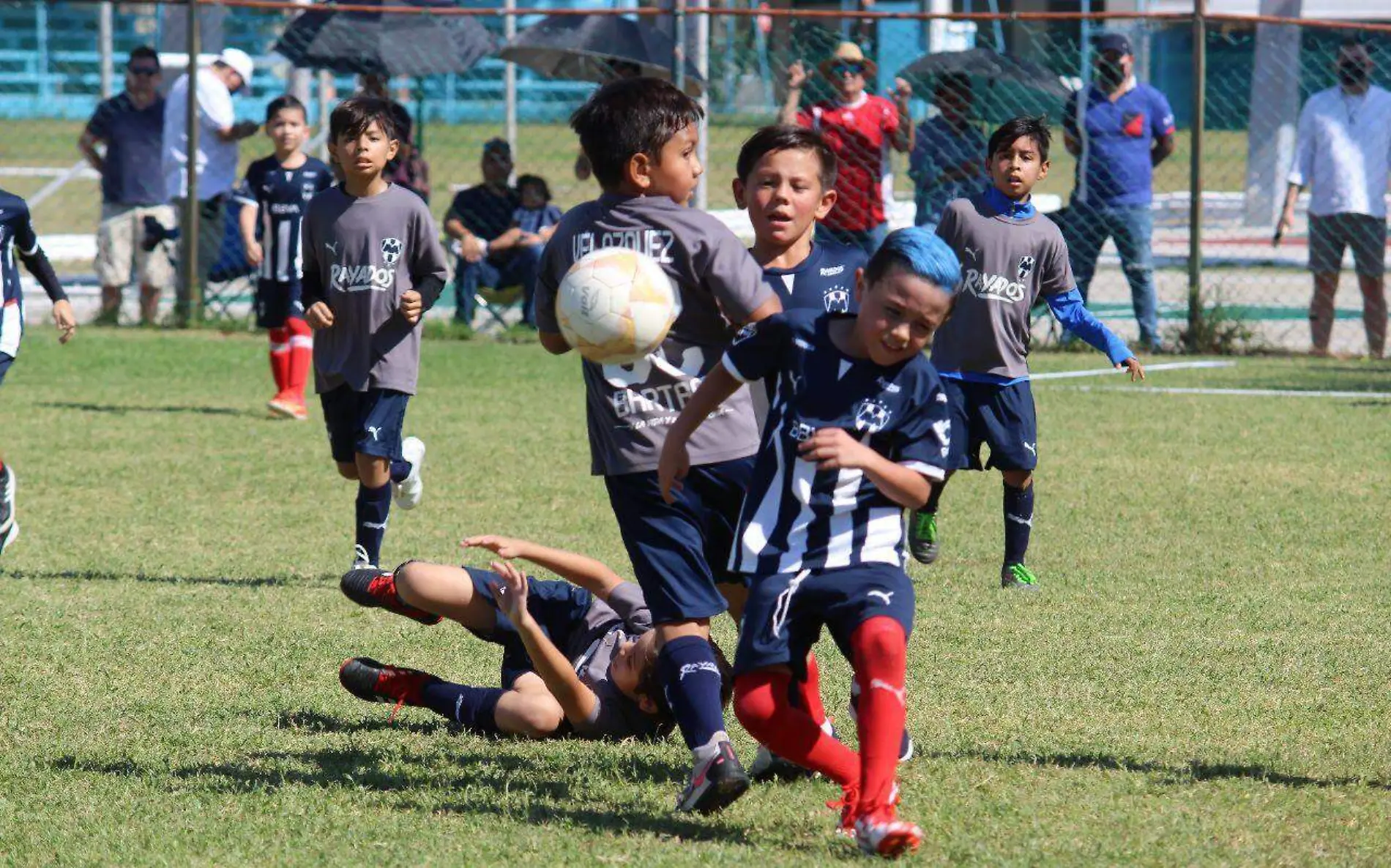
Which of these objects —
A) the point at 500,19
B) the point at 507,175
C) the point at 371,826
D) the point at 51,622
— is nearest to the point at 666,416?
the point at 371,826

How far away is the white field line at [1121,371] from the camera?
1298cm

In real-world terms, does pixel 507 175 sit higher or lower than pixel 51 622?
higher

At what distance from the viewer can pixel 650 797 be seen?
14.9ft

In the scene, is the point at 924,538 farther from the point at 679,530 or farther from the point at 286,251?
the point at 286,251

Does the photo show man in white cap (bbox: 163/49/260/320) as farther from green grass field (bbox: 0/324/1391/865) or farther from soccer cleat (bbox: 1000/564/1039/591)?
soccer cleat (bbox: 1000/564/1039/591)

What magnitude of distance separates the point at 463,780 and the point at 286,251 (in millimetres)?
7078

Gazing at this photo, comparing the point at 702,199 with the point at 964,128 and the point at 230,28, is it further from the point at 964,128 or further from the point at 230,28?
the point at 230,28

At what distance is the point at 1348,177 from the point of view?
44.2 ft

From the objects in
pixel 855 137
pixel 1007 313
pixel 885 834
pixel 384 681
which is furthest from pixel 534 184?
pixel 885 834

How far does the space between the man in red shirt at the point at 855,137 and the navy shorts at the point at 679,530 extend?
29.6ft

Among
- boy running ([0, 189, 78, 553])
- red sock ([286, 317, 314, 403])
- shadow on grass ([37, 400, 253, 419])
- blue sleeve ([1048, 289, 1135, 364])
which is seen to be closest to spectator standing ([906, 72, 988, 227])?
red sock ([286, 317, 314, 403])

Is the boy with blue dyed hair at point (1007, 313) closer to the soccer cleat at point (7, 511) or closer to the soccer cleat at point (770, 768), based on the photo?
the soccer cleat at point (770, 768)

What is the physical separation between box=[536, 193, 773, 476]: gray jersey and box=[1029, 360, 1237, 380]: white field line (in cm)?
852

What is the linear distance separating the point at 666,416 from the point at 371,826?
1.18 m
